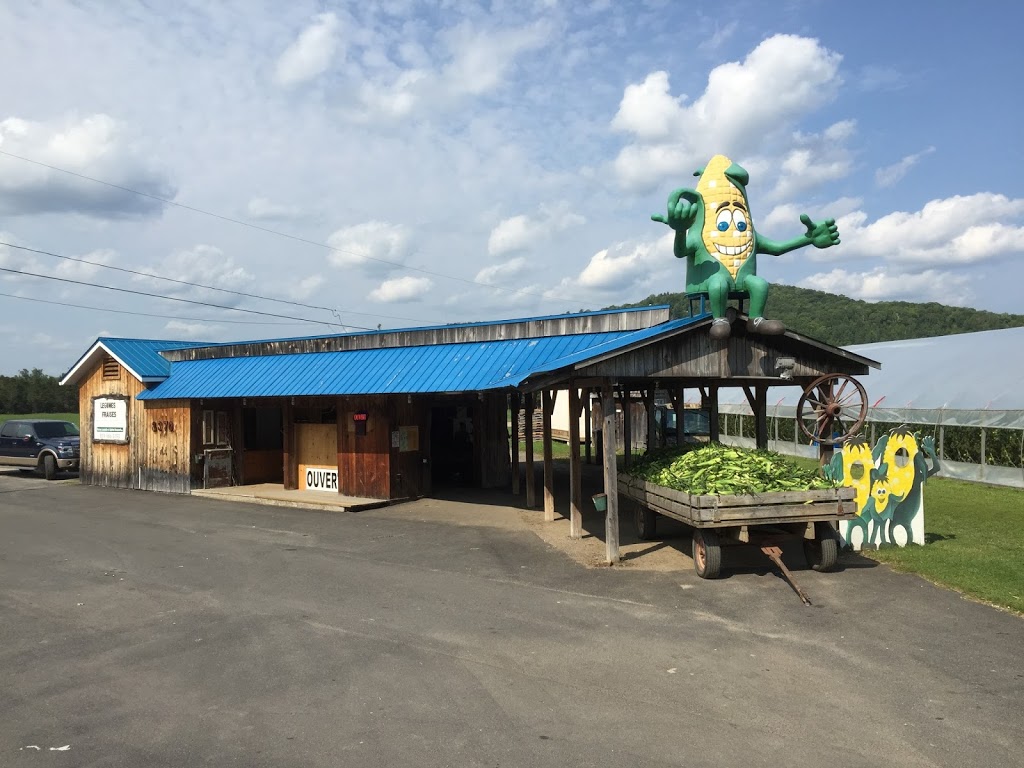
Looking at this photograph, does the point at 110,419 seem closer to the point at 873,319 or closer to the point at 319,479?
the point at 319,479

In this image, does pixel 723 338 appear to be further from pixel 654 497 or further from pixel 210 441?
pixel 210 441

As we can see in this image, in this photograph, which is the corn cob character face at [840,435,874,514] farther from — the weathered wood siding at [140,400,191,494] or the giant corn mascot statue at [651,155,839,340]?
the weathered wood siding at [140,400,191,494]

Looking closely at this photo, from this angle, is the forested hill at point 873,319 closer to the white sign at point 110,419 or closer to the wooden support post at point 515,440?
the wooden support post at point 515,440

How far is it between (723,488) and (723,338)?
2986mm

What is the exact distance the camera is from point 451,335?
18.8 meters

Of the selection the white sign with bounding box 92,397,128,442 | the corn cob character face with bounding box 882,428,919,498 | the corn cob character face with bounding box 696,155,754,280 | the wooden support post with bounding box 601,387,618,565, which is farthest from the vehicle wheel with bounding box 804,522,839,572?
the white sign with bounding box 92,397,128,442

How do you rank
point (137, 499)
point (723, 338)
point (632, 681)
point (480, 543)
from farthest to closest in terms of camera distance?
point (137, 499)
point (480, 543)
point (723, 338)
point (632, 681)

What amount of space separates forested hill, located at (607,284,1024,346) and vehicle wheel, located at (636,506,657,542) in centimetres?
4691

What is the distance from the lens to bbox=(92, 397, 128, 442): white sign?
2389 centimetres

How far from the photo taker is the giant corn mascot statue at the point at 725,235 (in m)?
12.5

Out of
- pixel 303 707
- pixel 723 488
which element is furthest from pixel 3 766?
pixel 723 488

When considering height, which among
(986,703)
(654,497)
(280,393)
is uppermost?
(280,393)

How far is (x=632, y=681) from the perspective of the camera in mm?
6535

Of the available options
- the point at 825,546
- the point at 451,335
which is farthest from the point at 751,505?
the point at 451,335
